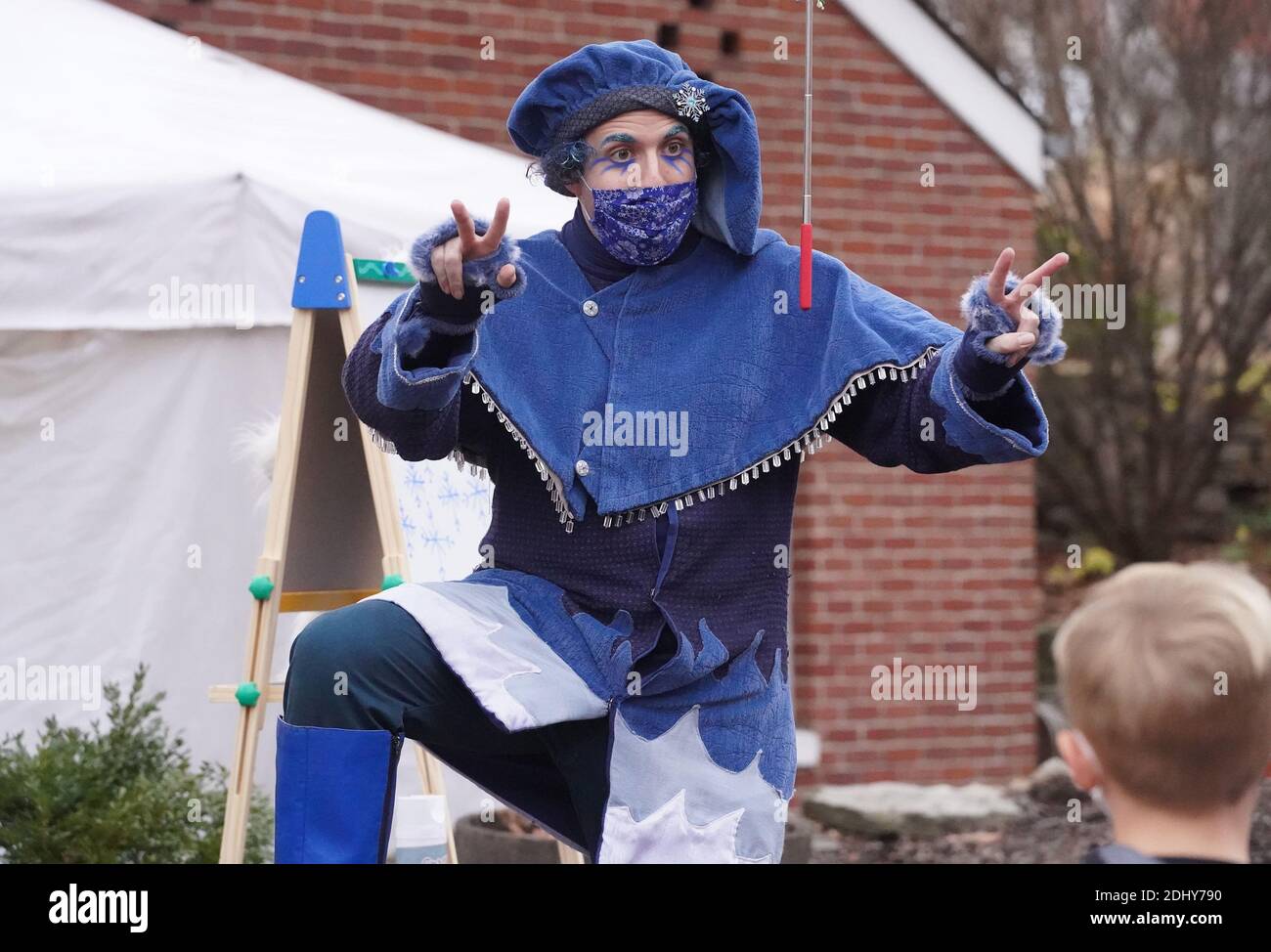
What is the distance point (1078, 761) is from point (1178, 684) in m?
0.15

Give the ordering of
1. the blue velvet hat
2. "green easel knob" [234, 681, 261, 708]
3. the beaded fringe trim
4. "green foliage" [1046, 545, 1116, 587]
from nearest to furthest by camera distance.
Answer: the beaded fringe trim
the blue velvet hat
"green easel knob" [234, 681, 261, 708]
"green foliage" [1046, 545, 1116, 587]

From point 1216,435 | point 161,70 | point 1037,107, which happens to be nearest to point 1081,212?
point 1037,107

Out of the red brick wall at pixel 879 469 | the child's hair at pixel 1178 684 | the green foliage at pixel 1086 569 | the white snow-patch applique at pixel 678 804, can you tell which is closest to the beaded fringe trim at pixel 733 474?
the white snow-patch applique at pixel 678 804

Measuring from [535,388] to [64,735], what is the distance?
1.89 meters

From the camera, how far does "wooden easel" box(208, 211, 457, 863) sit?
11.9ft

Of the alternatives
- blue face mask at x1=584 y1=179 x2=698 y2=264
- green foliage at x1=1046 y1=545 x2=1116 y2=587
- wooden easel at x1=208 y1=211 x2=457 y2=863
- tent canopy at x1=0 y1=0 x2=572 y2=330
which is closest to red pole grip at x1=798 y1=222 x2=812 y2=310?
blue face mask at x1=584 y1=179 x2=698 y2=264

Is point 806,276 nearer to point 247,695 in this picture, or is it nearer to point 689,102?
point 689,102

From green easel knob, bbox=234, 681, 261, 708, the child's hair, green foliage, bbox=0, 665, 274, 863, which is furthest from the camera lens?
green foliage, bbox=0, 665, 274, 863

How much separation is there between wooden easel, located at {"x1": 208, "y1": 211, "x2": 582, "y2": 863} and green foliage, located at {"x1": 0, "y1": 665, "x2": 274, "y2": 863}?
0.36 metres

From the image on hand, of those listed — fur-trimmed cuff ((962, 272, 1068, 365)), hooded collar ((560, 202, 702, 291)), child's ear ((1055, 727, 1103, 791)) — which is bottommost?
child's ear ((1055, 727, 1103, 791))

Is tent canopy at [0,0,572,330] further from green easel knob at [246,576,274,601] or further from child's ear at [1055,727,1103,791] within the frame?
child's ear at [1055,727,1103,791]

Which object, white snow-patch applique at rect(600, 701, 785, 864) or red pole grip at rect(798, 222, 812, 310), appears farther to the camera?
red pole grip at rect(798, 222, 812, 310)

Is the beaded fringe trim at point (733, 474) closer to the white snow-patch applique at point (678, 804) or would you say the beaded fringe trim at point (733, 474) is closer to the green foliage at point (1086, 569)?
the white snow-patch applique at point (678, 804)
